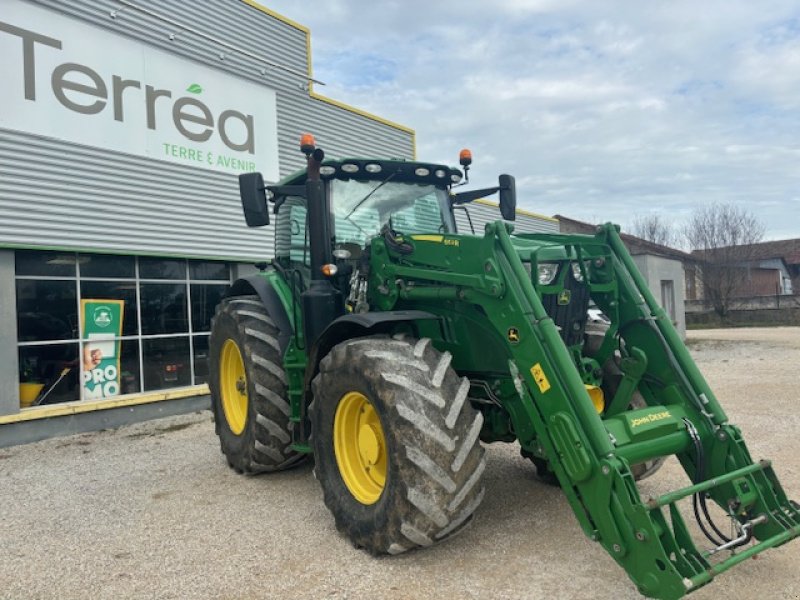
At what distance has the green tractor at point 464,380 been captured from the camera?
3.26m

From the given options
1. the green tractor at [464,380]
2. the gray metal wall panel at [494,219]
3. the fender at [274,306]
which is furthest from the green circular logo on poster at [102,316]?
the gray metal wall panel at [494,219]

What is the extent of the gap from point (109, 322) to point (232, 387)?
3.93 metres

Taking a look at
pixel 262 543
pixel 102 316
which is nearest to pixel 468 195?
pixel 262 543

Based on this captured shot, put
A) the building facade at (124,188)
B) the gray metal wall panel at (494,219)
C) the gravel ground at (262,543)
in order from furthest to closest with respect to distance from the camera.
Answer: the gray metal wall panel at (494,219) < the building facade at (124,188) < the gravel ground at (262,543)

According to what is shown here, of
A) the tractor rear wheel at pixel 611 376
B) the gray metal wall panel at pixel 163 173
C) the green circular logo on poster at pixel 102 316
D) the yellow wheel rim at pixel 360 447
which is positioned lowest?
the yellow wheel rim at pixel 360 447

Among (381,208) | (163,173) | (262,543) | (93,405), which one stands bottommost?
(262,543)

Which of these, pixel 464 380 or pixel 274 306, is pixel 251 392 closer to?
pixel 274 306

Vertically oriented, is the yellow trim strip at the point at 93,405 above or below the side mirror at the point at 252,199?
below

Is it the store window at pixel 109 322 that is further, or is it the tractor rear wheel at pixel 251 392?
the store window at pixel 109 322

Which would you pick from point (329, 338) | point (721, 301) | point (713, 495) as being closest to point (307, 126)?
point (329, 338)

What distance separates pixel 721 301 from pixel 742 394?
1122 inches

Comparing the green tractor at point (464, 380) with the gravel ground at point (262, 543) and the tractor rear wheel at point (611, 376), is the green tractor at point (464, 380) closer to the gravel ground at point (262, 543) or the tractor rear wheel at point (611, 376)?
the tractor rear wheel at point (611, 376)

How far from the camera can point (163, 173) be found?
977 cm

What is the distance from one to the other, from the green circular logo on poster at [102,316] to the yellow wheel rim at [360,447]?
20.3 feet
